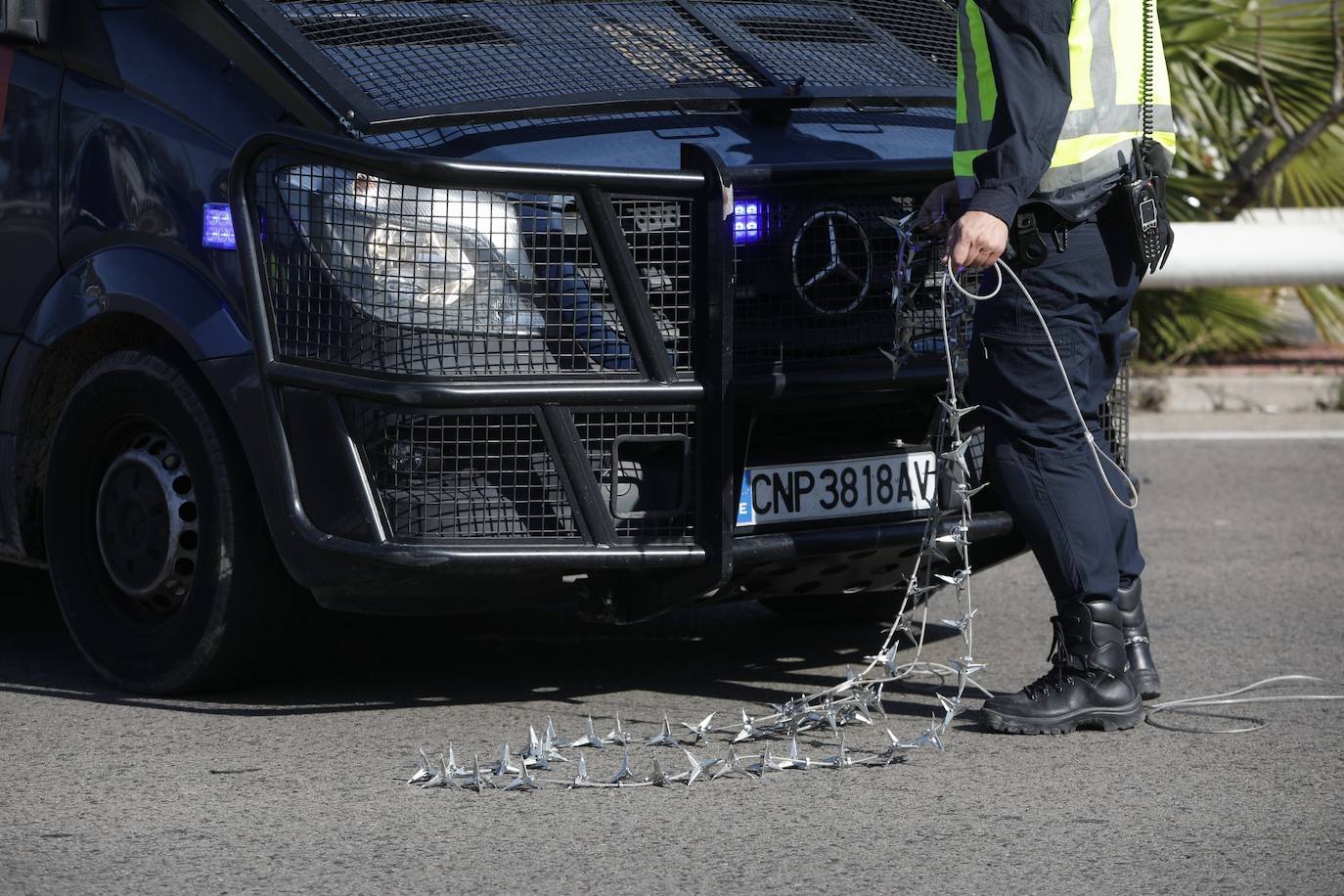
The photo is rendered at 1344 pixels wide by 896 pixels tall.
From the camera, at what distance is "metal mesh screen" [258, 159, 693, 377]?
4062 millimetres

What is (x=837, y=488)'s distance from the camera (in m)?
4.41

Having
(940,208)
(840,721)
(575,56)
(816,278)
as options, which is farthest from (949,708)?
(575,56)

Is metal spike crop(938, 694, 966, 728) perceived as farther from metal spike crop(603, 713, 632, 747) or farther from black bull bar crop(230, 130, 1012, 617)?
metal spike crop(603, 713, 632, 747)

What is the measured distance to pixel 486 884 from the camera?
335cm

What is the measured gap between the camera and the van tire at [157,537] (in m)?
4.44

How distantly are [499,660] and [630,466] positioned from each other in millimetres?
1134

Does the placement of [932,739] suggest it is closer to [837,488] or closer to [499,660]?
[837,488]

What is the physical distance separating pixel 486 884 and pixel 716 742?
1.04 meters

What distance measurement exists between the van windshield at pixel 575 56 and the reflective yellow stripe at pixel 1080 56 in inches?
28.3

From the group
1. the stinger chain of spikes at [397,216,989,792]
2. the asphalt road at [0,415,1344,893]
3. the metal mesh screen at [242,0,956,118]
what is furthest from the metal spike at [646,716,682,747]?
the metal mesh screen at [242,0,956,118]

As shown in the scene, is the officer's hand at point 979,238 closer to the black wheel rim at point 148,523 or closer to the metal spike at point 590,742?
the metal spike at point 590,742

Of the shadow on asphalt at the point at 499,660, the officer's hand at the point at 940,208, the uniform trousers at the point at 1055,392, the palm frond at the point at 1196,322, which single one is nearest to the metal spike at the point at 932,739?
the shadow on asphalt at the point at 499,660

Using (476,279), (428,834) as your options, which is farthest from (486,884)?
(476,279)

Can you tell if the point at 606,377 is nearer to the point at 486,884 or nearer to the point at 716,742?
the point at 716,742
